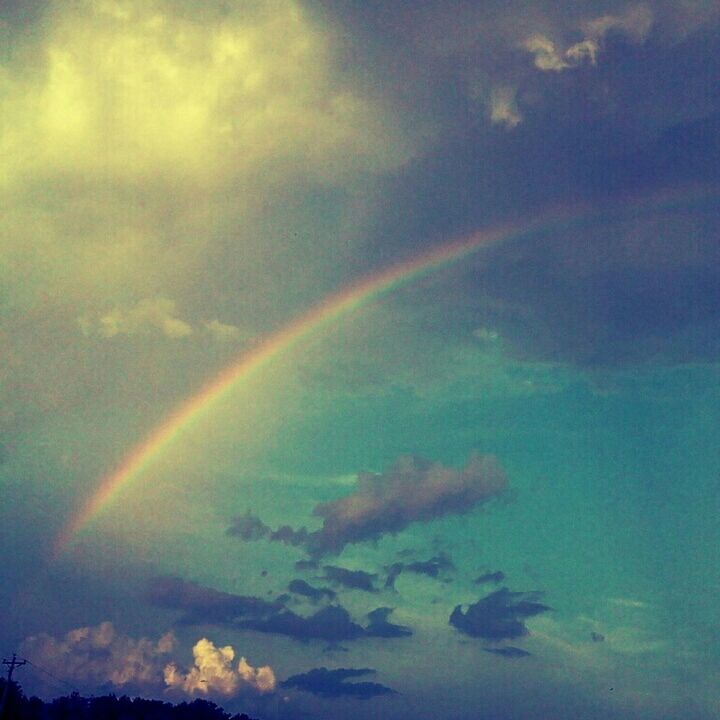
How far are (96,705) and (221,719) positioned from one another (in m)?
34.6

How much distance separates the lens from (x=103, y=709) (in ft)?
525

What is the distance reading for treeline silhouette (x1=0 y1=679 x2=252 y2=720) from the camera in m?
130

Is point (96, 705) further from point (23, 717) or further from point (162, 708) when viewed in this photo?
point (23, 717)

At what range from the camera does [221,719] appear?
186 m

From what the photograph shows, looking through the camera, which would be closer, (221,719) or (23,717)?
(23,717)

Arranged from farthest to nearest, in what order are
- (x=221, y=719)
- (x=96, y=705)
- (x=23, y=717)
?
(x=221, y=719) → (x=96, y=705) → (x=23, y=717)

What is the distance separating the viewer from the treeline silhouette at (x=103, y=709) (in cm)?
13050

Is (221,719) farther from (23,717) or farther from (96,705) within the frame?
(23,717)

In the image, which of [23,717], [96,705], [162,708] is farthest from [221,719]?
[23,717]

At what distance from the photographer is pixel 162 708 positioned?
563 feet

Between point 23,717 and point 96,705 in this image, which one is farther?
point 96,705

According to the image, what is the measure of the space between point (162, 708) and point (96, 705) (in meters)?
15.6

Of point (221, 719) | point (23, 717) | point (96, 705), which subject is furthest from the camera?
point (221, 719)

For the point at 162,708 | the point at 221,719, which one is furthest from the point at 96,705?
the point at 221,719
